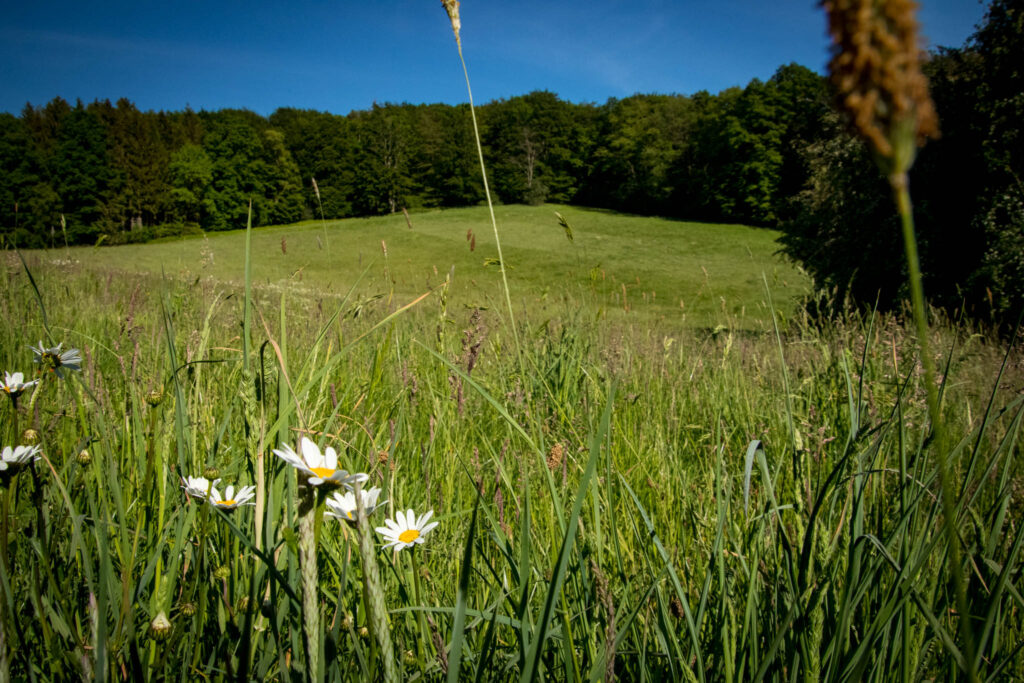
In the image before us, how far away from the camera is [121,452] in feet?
5.17

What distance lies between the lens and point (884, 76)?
0.91ft

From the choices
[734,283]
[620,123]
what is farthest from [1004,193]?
[620,123]

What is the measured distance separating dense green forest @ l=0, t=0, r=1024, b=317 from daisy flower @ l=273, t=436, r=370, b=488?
10483mm

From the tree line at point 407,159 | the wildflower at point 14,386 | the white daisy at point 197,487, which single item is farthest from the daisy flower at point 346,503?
the tree line at point 407,159

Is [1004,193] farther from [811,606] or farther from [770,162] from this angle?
[770,162]

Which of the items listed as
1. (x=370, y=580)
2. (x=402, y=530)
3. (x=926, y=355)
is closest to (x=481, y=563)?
(x=402, y=530)

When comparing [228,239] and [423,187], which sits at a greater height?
[423,187]

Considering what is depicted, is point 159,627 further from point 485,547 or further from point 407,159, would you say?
point 407,159

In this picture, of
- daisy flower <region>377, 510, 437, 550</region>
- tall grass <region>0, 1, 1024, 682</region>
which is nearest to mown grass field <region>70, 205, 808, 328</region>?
tall grass <region>0, 1, 1024, 682</region>

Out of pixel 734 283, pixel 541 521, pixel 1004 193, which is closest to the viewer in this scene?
pixel 541 521

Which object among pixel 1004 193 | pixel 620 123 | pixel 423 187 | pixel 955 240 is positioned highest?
pixel 620 123

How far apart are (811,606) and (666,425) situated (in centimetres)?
194

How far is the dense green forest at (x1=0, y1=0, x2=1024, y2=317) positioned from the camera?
364 inches

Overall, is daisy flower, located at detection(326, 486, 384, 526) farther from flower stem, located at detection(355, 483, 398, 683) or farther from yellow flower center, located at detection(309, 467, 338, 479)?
flower stem, located at detection(355, 483, 398, 683)
